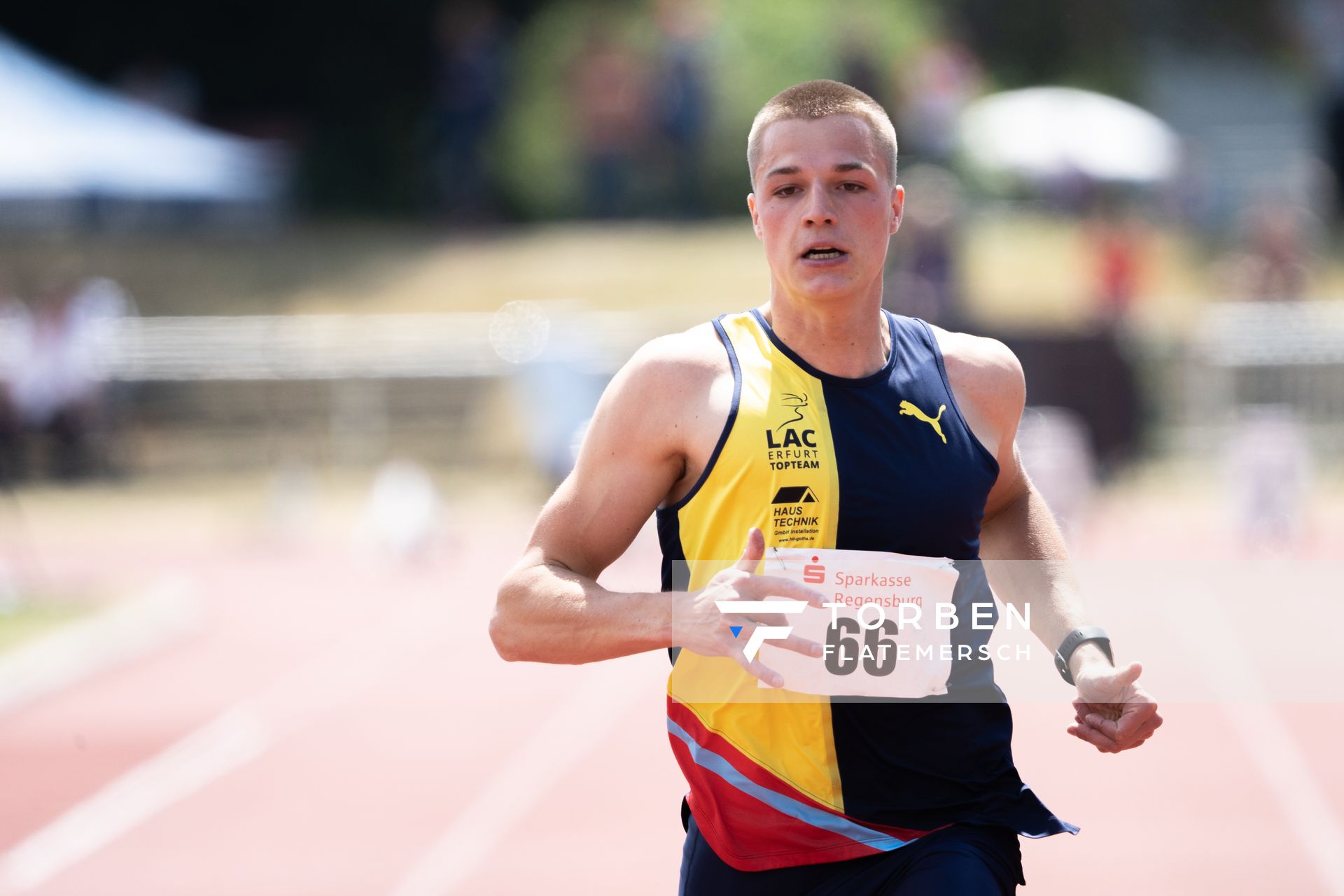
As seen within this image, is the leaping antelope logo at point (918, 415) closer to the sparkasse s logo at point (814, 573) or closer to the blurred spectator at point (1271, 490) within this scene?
the sparkasse s logo at point (814, 573)

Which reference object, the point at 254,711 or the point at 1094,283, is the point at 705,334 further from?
the point at 1094,283

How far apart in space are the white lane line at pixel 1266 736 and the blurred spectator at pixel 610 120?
42.3ft

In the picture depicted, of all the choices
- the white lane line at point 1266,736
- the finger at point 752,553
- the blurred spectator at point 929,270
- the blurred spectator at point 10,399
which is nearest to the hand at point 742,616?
the finger at point 752,553

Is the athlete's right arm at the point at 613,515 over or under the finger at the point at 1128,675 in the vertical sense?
over

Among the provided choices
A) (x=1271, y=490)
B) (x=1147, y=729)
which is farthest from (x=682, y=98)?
(x=1147, y=729)

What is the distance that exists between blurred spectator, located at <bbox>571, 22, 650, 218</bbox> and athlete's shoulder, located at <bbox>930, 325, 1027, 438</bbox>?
63.5 feet

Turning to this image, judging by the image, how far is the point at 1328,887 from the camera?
6.00 meters

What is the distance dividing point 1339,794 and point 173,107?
A: 22.9 m

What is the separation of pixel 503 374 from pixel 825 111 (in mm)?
15361

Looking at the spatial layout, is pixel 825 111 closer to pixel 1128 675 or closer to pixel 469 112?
pixel 1128 675

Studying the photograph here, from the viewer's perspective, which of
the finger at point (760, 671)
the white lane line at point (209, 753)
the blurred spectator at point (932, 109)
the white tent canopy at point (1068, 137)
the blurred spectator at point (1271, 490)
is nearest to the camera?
the finger at point (760, 671)

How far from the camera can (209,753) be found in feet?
26.8

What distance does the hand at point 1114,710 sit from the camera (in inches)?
112

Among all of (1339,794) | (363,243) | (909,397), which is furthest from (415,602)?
(363,243)
